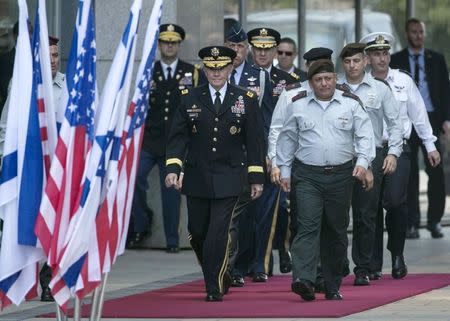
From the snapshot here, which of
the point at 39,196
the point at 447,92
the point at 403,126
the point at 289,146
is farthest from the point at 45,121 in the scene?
the point at 447,92

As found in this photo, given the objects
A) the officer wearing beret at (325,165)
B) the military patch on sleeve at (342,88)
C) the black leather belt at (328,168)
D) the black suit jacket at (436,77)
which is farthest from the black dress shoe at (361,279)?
the black suit jacket at (436,77)

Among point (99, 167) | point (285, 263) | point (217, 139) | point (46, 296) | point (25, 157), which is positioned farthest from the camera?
point (285, 263)

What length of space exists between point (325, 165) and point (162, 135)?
4658 millimetres

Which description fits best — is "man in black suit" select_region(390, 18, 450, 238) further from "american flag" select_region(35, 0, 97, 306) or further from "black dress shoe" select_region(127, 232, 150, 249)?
"american flag" select_region(35, 0, 97, 306)

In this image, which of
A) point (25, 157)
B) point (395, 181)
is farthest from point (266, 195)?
point (25, 157)

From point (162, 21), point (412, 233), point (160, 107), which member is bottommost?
point (412, 233)

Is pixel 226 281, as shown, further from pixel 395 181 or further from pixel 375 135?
pixel 395 181

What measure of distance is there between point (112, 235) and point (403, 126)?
5745 mm

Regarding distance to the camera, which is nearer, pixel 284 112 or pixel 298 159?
pixel 298 159

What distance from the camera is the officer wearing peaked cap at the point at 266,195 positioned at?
13938 mm

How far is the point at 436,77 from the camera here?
18.6 m

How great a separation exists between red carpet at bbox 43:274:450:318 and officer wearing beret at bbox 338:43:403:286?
0.30m

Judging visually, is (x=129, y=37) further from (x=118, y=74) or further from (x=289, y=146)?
(x=289, y=146)

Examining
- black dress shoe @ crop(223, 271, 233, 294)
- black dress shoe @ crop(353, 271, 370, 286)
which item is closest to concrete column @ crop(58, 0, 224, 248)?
black dress shoe @ crop(353, 271, 370, 286)
